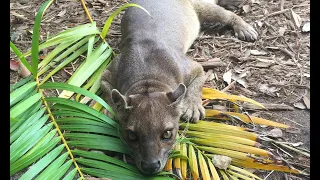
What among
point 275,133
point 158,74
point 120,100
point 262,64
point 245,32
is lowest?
point 275,133

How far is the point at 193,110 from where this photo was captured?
461 cm

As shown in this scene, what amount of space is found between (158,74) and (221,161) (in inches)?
48.3

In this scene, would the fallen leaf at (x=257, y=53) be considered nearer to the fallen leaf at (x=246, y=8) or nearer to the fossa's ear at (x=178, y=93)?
the fallen leaf at (x=246, y=8)

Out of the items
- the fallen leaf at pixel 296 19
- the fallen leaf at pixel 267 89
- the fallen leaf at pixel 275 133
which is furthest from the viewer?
the fallen leaf at pixel 296 19

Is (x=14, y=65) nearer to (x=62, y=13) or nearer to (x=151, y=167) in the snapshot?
(x=62, y=13)

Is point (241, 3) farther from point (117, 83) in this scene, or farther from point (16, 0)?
point (16, 0)

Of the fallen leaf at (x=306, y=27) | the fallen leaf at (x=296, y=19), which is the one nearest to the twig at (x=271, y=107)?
the fallen leaf at (x=306, y=27)

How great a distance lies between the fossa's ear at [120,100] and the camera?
4124mm

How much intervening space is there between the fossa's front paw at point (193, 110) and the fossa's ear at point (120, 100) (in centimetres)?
71

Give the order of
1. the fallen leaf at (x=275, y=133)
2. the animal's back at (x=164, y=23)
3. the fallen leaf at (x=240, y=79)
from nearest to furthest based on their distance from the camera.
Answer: the fallen leaf at (x=275, y=133) < the fallen leaf at (x=240, y=79) < the animal's back at (x=164, y=23)

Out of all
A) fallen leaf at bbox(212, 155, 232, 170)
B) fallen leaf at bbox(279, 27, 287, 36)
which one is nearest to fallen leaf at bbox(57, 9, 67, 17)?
fallen leaf at bbox(279, 27, 287, 36)

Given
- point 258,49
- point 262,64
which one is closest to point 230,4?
point 258,49

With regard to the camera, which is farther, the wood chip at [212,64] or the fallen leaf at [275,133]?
the wood chip at [212,64]

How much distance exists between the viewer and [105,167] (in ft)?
12.7
